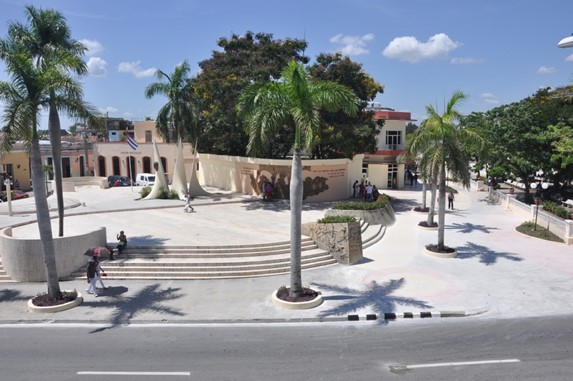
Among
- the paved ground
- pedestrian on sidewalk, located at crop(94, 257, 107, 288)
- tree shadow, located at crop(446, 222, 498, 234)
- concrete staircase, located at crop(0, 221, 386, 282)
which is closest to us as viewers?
the paved ground

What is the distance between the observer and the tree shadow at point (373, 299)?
41.8ft

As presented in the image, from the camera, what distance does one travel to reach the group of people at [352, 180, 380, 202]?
92.4 feet

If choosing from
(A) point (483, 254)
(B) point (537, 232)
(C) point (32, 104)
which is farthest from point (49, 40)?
(B) point (537, 232)

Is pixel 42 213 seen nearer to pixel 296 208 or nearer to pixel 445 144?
pixel 296 208

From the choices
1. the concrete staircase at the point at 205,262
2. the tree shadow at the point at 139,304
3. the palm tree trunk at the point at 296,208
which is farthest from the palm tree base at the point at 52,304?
the palm tree trunk at the point at 296,208

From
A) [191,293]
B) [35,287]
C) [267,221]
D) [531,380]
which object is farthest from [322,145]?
[531,380]

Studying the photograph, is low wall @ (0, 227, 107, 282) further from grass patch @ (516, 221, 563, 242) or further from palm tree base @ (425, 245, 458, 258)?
grass patch @ (516, 221, 563, 242)

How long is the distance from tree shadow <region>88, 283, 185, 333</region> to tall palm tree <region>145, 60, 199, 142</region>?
15.6 m

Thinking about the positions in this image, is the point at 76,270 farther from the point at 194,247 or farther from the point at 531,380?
the point at 531,380

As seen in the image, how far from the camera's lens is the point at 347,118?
2833 centimetres

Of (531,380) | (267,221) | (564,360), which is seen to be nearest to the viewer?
(531,380)

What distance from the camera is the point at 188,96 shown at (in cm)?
2772

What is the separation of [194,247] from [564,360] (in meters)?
12.6

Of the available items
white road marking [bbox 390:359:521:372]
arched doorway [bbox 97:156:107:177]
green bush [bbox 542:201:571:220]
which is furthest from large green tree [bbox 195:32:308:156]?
arched doorway [bbox 97:156:107:177]
